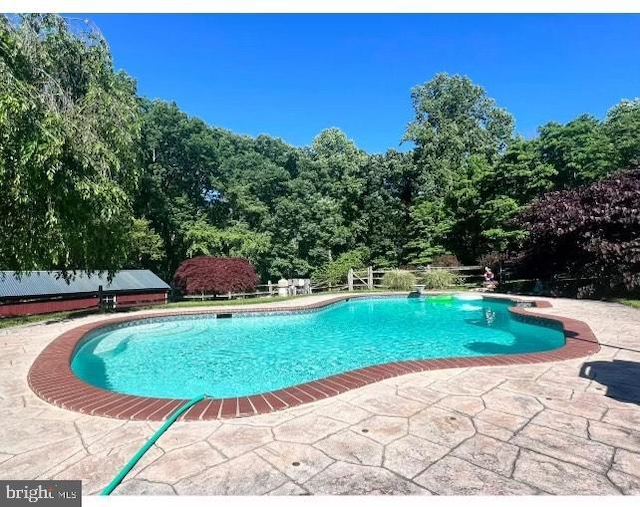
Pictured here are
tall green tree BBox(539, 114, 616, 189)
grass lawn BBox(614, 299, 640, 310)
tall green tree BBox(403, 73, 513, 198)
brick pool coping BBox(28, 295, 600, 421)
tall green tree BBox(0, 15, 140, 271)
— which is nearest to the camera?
brick pool coping BBox(28, 295, 600, 421)

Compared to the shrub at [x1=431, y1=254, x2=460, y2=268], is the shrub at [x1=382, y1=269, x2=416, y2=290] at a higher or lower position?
lower

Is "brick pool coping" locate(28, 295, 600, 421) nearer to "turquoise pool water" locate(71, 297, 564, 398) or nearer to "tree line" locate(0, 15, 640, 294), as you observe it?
"turquoise pool water" locate(71, 297, 564, 398)

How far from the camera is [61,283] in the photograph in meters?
14.3

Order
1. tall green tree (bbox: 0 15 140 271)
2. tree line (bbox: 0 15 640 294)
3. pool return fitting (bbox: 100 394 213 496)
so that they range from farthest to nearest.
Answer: tree line (bbox: 0 15 640 294) → tall green tree (bbox: 0 15 140 271) → pool return fitting (bbox: 100 394 213 496)

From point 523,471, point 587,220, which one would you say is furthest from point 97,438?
point 587,220

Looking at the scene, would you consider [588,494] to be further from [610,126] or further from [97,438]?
[610,126]

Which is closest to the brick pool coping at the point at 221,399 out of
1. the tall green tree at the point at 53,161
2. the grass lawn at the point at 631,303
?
the tall green tree at the point at 53,161

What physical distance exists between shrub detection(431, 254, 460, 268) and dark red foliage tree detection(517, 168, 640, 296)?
5.46m

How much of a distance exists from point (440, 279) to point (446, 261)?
212 centimetres

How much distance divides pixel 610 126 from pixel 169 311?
26.5 m

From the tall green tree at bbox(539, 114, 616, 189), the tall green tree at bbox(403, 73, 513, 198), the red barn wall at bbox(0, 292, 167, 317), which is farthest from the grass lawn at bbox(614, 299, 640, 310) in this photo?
the tall green tree at bbox(403, 73, 513, 198)

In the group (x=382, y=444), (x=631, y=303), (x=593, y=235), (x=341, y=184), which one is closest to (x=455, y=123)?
(x=341, y=184)

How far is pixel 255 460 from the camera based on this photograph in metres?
2.34

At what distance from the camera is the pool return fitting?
207cm
